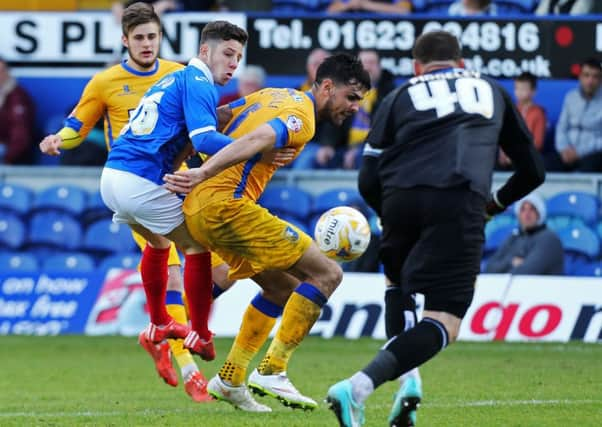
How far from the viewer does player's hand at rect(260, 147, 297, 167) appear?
7.89 metres

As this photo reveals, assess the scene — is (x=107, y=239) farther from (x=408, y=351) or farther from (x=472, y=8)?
(x=408, y=351)

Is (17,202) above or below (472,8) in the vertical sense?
below

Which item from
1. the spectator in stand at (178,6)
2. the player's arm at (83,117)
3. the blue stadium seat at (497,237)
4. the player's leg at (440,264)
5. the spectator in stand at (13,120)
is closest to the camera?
the player's leg at (440,264)

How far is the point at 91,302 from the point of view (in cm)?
1467

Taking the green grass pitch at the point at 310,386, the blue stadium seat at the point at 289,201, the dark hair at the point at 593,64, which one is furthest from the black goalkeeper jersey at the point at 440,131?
the dark hair at the point at 593,64

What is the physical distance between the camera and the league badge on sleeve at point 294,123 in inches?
298

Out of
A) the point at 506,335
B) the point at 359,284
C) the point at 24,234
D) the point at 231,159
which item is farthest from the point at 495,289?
the point at 231,159

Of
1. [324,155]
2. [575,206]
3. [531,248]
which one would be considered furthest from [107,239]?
[575,206]

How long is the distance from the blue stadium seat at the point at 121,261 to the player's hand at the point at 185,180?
25.0ft

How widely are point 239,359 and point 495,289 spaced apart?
5.91 metres

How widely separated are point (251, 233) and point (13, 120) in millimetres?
9580

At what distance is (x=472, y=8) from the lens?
15742mm

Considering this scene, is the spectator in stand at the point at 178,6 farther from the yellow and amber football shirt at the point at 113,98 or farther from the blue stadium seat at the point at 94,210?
the yellow and amber football shirt at the point at 113,98

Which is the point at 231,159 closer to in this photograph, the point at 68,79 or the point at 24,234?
the point at 24,234
